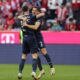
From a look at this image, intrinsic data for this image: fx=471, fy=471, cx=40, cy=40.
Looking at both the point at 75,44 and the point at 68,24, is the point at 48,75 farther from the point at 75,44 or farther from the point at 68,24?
the point at 68,24

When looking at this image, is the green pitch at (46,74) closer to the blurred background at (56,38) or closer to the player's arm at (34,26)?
the blurred background at (56,38)

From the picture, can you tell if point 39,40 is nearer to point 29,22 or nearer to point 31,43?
point 31,43

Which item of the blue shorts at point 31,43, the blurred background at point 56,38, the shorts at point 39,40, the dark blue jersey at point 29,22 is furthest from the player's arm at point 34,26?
the blurred background at point 56,38

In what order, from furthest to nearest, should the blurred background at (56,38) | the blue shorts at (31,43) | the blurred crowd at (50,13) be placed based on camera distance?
the blurred crowd at (50,13) → the blurred background at (56,38) → the blue shorts at (31,43)

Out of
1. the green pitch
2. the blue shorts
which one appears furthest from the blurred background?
the blue shorts

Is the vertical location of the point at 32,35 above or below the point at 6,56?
above

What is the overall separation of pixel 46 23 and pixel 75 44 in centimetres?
186

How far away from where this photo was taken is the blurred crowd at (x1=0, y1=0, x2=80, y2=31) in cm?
1859

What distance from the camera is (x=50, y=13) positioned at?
64.1 feet

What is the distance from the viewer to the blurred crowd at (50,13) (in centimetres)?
1859

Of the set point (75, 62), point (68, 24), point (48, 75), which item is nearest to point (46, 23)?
point (68, 24)

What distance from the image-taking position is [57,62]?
17.7 meters

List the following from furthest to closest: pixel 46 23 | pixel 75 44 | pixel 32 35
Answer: pixel 46 23 → pixel 75 44 → pixel 32 35

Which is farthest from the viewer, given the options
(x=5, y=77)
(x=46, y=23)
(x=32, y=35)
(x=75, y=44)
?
(x=46, y=23)
